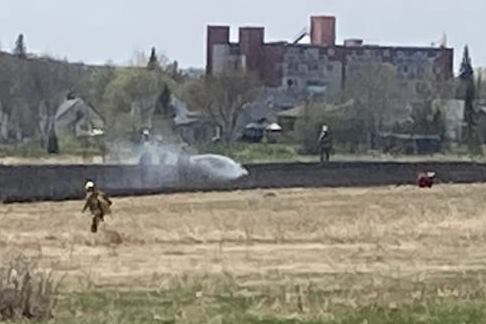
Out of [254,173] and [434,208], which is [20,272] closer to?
[434,208]

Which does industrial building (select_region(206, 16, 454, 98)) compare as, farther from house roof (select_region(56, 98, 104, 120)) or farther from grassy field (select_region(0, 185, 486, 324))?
grassy field (select_region(0, 185, 486, 324))

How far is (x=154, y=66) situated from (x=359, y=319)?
414ft

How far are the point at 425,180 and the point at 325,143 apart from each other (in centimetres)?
2045

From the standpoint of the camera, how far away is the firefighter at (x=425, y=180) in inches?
2952

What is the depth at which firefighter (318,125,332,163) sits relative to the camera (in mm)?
91100

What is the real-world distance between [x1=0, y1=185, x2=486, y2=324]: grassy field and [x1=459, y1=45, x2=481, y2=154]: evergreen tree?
54.5 meters

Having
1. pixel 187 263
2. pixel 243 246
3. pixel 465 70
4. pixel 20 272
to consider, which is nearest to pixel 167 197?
pixel 243 246

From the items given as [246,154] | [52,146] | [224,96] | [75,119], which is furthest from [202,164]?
[75,119]

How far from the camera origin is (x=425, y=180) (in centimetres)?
7569

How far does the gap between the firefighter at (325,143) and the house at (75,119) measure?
1347 inches

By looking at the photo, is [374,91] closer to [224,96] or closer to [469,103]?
[469,103]

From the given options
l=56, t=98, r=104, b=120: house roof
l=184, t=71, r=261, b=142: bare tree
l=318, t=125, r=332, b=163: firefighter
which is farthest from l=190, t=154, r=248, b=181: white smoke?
l=56, t=98, r=104, b=120: house roof

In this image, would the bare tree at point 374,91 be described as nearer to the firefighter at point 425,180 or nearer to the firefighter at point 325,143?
→ the firefighter at point 325,143

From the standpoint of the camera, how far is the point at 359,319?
64.2 feet
